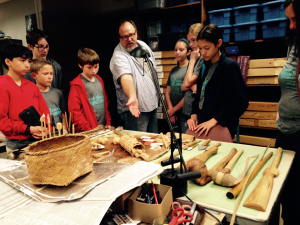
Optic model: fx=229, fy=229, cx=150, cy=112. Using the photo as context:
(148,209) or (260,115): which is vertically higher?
(148,209)

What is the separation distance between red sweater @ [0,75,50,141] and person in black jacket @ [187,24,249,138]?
1.30 m

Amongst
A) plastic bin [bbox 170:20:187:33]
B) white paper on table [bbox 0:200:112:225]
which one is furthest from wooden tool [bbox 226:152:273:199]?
plastic bin [bbox 170:20:187:33]

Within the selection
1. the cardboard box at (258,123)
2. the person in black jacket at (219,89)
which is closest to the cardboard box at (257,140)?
the cardboard box at (258,123)

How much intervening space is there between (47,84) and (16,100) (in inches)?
20.7

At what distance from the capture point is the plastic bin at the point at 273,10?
8.52 ft

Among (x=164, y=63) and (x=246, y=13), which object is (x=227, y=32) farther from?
(x=164, y=63)

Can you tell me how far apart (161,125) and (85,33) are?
200 centimetres

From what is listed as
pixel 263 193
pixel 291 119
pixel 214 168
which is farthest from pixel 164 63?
pixel 263 193

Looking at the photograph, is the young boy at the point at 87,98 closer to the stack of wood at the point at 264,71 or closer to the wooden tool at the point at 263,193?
the wooden tool at the point at 263,193

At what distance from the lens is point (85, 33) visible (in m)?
3.81

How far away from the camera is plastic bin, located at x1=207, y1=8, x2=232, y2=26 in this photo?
2.87 meters

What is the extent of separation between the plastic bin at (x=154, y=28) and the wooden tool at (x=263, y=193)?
2884 mm

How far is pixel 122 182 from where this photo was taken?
0.81 meters

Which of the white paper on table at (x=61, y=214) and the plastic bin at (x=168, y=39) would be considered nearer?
the white paper on table at (x=61, y=214)
